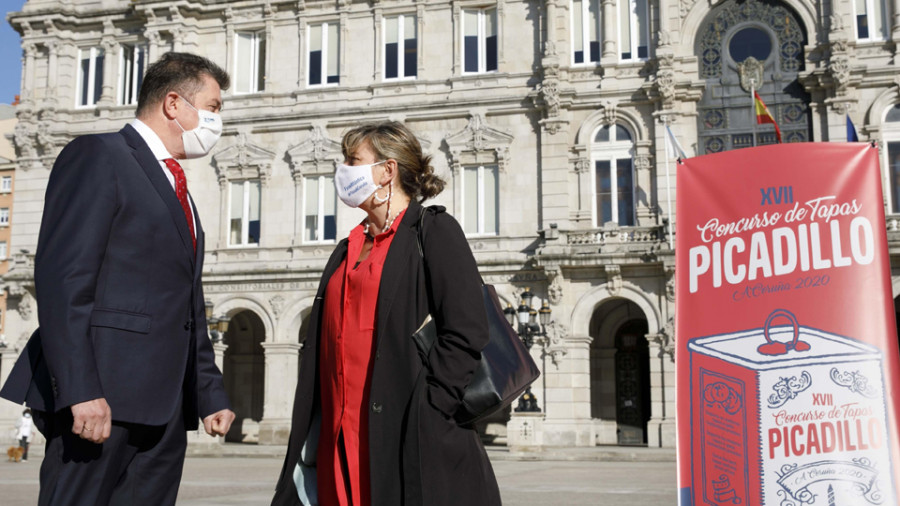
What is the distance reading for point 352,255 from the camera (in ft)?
15.3

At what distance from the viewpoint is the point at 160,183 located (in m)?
4.39

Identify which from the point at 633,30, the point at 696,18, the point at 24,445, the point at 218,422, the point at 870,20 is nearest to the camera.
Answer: the point at 218,422

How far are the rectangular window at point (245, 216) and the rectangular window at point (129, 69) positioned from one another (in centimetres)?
560

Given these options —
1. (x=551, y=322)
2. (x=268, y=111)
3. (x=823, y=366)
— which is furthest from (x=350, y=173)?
(x=268, y=111)

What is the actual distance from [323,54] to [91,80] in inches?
346

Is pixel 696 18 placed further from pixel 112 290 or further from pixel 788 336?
pixel 112 290

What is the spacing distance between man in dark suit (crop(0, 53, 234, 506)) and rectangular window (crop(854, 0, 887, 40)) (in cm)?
2839

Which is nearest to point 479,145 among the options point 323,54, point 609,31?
point 609,31

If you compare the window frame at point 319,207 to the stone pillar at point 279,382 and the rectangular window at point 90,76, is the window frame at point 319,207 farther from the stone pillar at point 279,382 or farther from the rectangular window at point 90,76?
the rectangular window at point 90,76

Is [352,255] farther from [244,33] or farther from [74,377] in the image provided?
[244,33]

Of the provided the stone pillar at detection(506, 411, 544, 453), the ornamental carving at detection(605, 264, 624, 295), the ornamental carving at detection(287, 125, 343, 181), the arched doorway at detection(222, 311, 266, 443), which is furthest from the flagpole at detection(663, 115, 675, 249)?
the arched doorway at detection(222, 311, 266, 443)

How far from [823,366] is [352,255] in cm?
250

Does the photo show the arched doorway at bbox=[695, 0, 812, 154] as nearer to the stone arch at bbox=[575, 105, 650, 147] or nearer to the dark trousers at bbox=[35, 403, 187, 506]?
the stone arch at bbox=[575, 105, 650, 147]

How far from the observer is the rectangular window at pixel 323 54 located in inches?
1287
